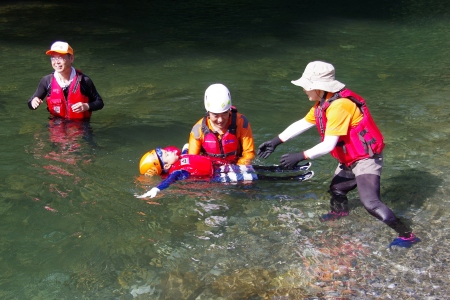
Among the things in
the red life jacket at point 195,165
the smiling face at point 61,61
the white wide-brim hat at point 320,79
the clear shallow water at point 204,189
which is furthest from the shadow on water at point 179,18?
the white wide-brim hat at point 320,79

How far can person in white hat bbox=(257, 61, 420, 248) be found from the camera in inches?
196

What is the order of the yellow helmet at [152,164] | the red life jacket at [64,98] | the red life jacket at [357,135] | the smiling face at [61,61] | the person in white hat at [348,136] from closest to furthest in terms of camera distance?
the person in white hat at [348,136] < the red life jacket at [357,135] < the yellow helmet at [152,164] < the smiling face at [61,61] < the red life jacket at [64,98]

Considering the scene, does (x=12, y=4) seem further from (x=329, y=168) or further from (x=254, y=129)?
(x=329, y=168)

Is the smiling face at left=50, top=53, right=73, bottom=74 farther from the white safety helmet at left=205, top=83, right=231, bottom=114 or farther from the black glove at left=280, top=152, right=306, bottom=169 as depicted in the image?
the black glove at left=280, top=152, right=306, bottom=169

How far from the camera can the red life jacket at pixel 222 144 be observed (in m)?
6.44

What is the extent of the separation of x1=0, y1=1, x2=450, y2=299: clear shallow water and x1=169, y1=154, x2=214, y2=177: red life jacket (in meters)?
0.25

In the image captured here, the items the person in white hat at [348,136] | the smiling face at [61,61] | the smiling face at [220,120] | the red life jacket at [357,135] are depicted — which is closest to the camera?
the person in white hat at [348,136]

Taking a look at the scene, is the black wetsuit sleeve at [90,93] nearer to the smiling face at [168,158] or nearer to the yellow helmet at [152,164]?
the yellow helmet at [152,164]

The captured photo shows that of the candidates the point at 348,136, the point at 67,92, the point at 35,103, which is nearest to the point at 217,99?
the point at 348,136

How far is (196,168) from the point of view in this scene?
6273 millimetres

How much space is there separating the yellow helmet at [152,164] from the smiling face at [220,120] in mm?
737

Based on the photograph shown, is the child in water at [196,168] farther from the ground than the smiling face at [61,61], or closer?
closer

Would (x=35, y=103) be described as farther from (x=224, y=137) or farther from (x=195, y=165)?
(x=224, y=137)

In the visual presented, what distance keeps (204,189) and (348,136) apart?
2014mm
